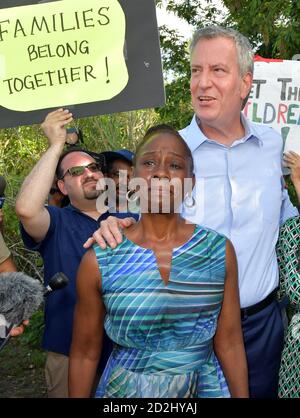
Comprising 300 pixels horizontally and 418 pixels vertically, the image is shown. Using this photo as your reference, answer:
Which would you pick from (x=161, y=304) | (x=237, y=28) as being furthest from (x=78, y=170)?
(x=237, y=28)

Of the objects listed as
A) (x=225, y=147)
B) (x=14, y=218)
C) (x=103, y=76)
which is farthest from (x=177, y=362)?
(x=14, y=218)

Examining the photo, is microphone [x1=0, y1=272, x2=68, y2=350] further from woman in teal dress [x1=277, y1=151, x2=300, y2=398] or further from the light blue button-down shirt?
woman in teal dress [x1=277, y1=151, x2=300, y2=398]

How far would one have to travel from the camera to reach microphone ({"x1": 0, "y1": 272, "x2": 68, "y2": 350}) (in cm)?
230

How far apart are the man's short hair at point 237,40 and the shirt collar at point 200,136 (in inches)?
Result: 9.6

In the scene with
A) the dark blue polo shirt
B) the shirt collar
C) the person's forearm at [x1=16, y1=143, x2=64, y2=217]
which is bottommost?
the dark blue polo shirt

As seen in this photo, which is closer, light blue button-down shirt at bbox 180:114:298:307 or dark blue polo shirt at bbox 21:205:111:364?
light blue button-down shirt at bbox 180:114:298:307

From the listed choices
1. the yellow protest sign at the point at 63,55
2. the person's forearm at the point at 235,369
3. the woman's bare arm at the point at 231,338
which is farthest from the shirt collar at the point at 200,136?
the person's forearm at the point at 235,369

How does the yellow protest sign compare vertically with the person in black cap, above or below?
above

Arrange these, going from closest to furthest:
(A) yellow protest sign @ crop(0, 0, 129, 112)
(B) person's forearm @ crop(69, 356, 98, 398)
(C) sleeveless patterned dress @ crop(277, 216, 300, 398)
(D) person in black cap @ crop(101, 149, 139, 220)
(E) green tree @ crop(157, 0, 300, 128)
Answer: (B) person's forearm @ crop(69, 356, 98, 398) → (C) sleeveless patterned dress @ crop(277, 216, 300, 398) → (A) yellow protest sign @ crop(0, 0, 129, 112) → (D) person in black cap @ crop(101, 149, 139, 220) → (E) green tree @ crop(157, 0, 300, 128)

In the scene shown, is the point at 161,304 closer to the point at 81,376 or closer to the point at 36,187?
the point at 81,376

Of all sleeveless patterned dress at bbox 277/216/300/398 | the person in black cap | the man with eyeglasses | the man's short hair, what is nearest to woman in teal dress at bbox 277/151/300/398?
sleeveless patterned dress at bbox 277/216/300/398

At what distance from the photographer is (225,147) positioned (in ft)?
9.11
